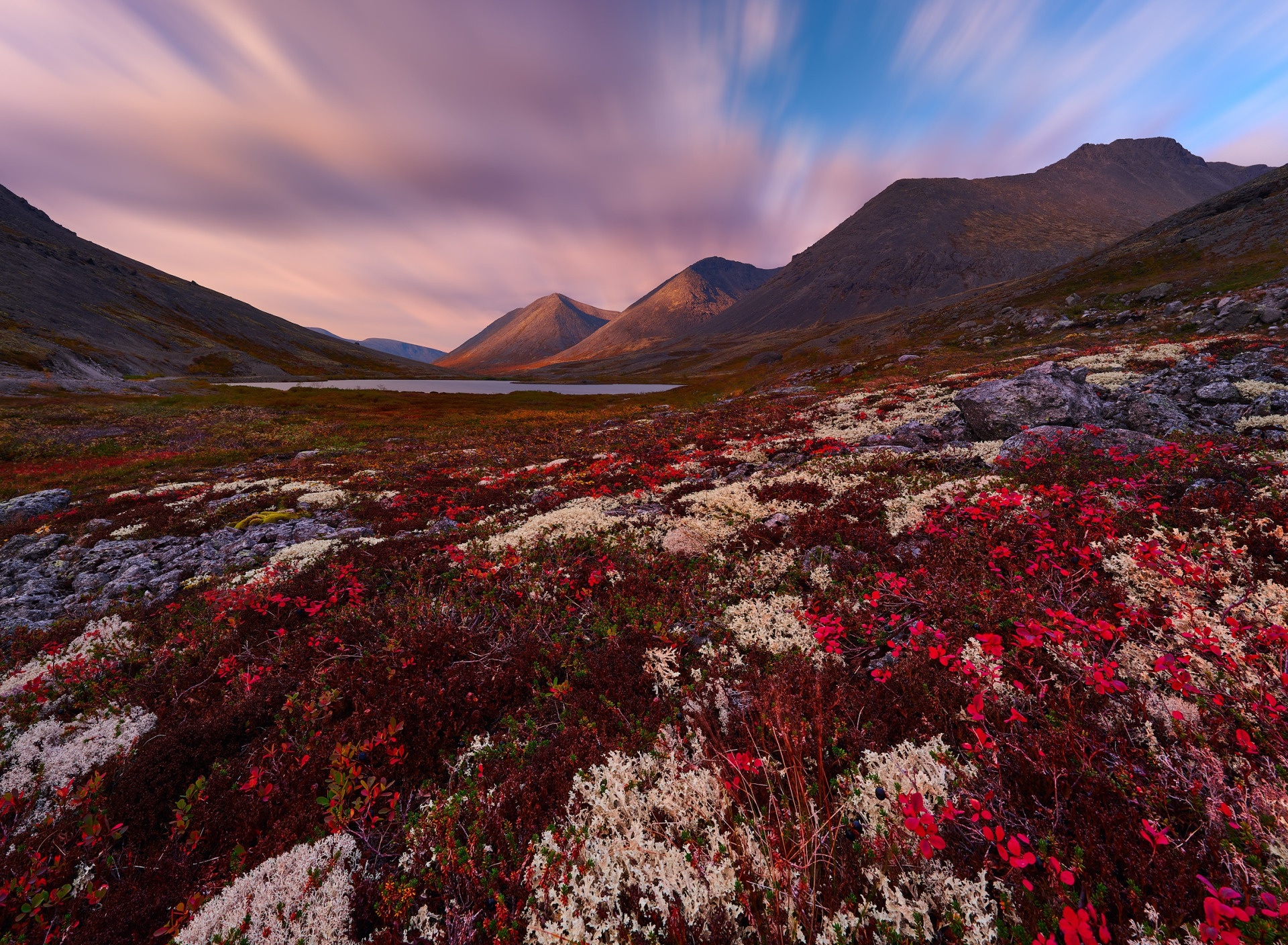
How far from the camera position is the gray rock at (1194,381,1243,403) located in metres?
13.5

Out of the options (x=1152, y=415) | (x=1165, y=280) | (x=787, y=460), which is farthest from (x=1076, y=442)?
(x=1165, y=280)

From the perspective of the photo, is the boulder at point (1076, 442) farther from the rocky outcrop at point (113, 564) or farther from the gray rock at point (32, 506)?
the gray rock at point (32, 506)

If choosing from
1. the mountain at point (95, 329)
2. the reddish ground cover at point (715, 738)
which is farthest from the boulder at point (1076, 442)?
the mountain at point (95, 329)

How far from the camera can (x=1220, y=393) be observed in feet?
45.1

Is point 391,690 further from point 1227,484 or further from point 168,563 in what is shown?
point 1227,484

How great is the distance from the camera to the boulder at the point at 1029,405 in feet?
46.7

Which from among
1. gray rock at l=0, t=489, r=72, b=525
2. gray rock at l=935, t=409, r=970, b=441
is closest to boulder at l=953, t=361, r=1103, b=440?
gray rock at l=935, t=409, r=970, b=441

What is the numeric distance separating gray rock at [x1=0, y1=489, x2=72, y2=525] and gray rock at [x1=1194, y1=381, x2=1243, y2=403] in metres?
40.6

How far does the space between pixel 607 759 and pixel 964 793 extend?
11.5 feet

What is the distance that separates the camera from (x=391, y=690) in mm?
6273

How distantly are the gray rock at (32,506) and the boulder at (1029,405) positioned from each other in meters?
34.5

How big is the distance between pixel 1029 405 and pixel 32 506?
37059mm

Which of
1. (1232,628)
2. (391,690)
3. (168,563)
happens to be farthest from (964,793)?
(168,563)

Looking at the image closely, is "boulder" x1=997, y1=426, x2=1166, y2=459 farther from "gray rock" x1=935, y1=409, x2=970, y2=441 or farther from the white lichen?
the white lichen
